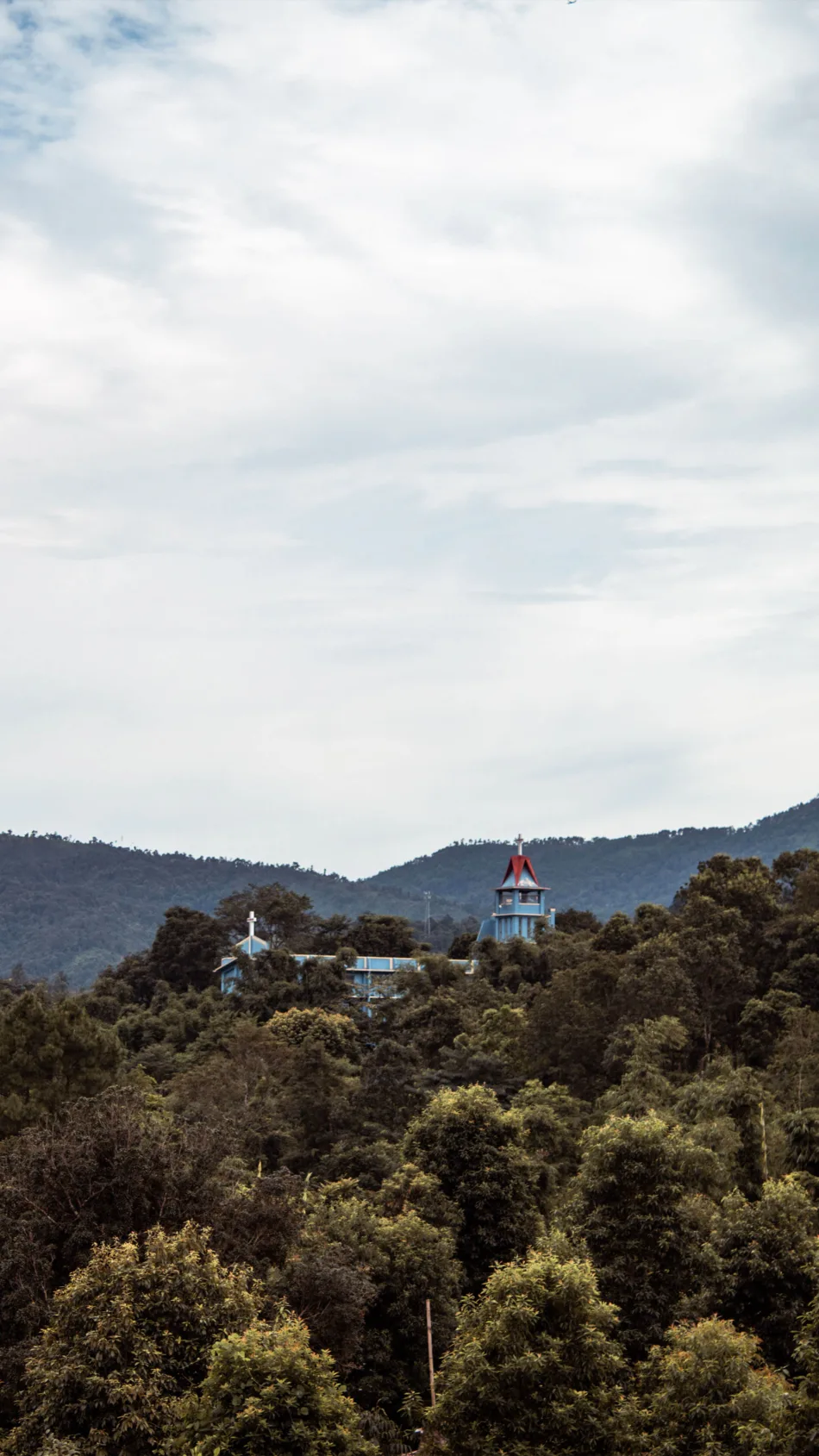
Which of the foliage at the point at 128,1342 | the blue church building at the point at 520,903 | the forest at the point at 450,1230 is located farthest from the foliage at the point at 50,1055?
the blue church building at the point at 520,903

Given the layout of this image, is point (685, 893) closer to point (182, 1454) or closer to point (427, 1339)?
point (427, 1339)

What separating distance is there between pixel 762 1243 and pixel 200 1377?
8.47 metres

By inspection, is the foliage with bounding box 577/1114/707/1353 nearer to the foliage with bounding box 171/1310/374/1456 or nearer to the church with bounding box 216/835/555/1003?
the foliage with bounding box 171/1310/374/1456

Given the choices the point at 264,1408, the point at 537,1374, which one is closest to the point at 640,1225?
the point at 537,1374

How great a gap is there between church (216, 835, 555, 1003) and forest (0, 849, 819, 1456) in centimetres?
1177

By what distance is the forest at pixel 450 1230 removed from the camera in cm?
1911

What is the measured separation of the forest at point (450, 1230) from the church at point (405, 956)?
11771 millimetres

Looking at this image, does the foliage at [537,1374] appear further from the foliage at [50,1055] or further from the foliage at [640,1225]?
the foliage at [50,1055]

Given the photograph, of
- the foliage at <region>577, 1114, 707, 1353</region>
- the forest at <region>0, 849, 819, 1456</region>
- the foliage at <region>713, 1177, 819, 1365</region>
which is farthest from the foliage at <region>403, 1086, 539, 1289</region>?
the foliage at <region>713, 1177, 819, 1365</region>

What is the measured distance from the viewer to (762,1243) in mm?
22984

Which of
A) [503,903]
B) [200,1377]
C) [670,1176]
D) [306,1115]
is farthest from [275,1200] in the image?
[503,903]

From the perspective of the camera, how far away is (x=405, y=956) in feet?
204

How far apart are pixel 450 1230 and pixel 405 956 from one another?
34.1 m

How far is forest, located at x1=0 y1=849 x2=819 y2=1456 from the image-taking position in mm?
19109
